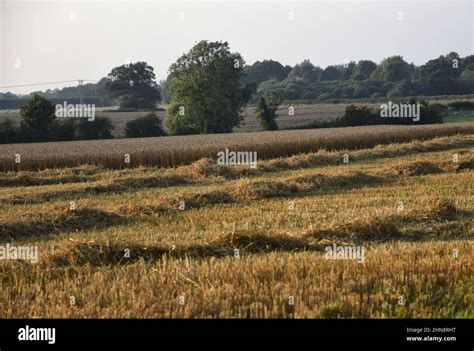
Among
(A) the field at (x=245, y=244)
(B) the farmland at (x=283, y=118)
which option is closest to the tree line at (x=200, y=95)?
(B) the farmland at (x=283, y=118)

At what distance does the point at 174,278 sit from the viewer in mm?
8234

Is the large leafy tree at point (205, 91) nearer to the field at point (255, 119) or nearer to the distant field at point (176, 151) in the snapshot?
the field at point (255, 119)

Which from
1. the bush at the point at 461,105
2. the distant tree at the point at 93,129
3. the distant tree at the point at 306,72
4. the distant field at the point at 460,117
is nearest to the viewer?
the distant tree at the point at 93,129

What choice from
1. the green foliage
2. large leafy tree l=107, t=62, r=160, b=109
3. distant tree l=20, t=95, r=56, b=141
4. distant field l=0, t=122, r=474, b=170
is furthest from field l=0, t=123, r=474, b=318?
large leafy tree l=107, t=62, r=160, b=109

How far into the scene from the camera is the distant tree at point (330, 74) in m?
119

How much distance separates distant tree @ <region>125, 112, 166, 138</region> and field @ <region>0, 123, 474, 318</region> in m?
29.5

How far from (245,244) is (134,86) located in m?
73.4

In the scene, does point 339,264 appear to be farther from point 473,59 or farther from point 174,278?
point 473,59

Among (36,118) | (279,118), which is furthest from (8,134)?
(279,118)

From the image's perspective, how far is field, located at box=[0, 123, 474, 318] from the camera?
7.32 meters

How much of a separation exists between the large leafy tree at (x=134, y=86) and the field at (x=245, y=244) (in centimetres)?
5422

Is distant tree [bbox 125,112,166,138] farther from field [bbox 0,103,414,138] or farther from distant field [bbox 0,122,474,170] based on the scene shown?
distant field [bbox 0,122,474,170]
